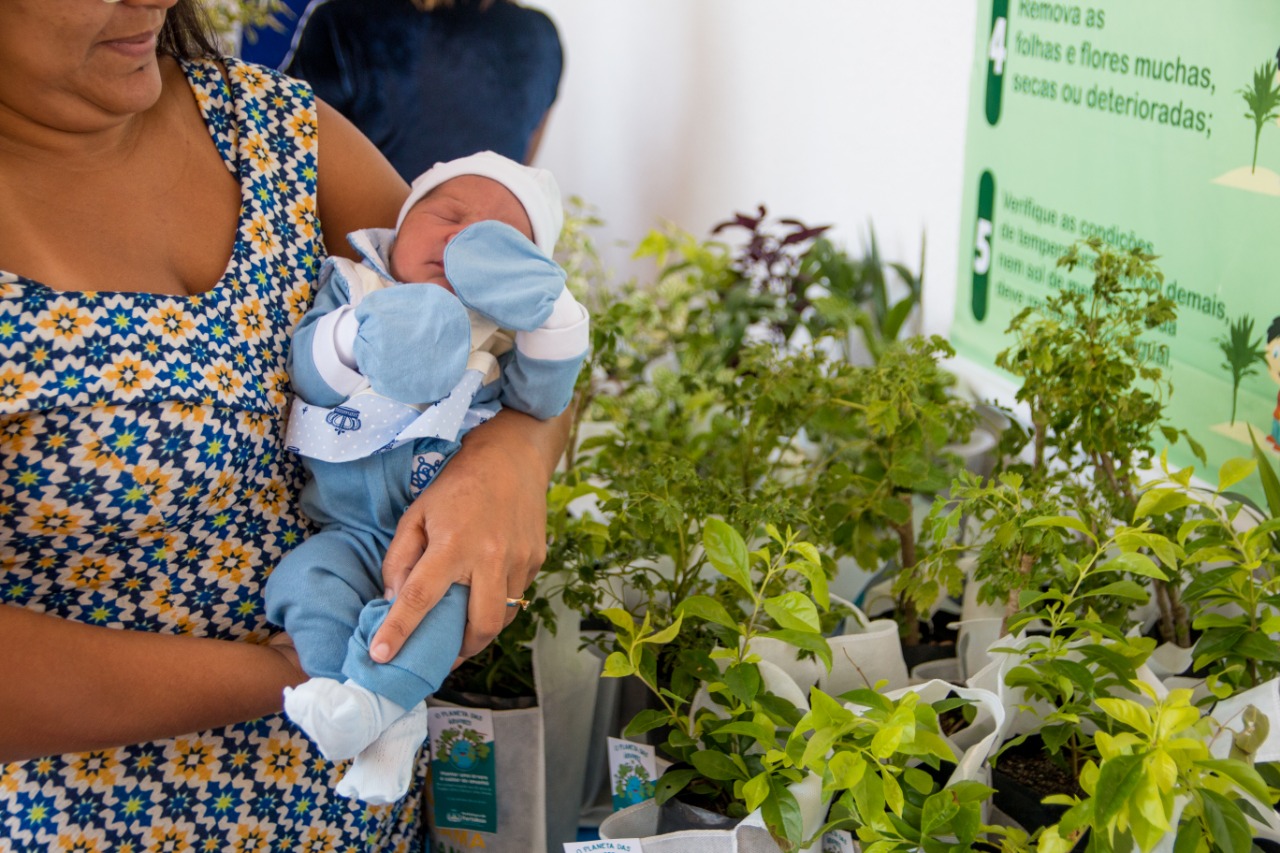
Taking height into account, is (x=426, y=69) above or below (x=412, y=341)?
above

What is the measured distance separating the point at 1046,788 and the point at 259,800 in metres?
0.77

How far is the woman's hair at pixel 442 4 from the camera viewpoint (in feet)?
7.12

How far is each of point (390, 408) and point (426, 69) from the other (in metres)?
1.37

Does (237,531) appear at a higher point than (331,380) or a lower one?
lower

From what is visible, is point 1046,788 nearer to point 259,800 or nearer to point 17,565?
point 259,800

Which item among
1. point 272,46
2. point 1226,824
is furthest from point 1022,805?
point 272,46

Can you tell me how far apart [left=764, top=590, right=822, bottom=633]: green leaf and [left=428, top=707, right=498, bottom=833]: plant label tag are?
0.43 metres

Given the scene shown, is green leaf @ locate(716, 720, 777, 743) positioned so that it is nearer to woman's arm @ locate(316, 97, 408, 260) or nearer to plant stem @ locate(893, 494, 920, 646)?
plant stem @ locate(893, 494, 920, 646)

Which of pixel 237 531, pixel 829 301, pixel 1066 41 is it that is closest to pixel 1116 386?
pixel 1066 41

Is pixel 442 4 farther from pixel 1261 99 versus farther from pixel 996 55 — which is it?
pixel 1261 99

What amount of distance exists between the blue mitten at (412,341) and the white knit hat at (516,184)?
0.61ft

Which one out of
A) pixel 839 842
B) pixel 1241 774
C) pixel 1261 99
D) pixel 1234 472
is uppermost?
pixel 1261 99

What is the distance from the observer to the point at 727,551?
96cm

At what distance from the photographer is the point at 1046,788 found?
1027 millimetres
